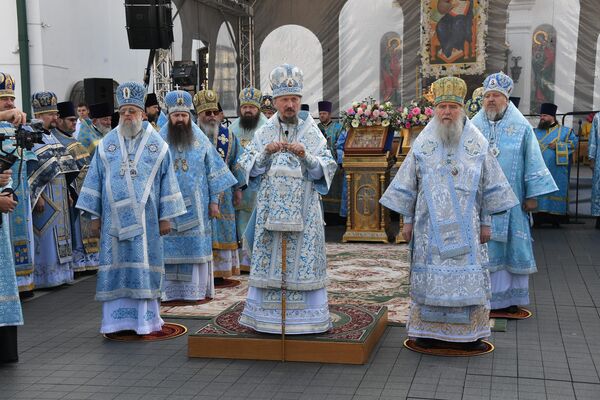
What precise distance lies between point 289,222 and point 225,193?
→ 9.79 feet

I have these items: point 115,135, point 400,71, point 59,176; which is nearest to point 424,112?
point 59,176

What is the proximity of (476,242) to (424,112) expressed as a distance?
5330mm

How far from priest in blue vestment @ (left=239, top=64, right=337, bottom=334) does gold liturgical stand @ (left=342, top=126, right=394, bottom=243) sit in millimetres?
4952

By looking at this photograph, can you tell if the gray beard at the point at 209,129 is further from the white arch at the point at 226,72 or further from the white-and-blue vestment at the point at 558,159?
the white arch at the point at 226,72

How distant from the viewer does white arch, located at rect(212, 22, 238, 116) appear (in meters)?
16.0

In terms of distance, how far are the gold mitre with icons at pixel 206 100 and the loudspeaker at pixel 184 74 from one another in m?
4.37

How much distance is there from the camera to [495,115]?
19.6ft

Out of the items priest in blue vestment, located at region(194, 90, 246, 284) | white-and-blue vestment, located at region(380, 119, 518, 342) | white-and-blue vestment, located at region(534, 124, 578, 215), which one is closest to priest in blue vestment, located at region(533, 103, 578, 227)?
white-and-blue vestment, located at region(534, 124, 578, 215)

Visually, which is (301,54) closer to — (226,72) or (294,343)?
(226,72)

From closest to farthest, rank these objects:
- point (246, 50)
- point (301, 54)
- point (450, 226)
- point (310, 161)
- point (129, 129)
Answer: point (310, 161) → point (450, 226) → point (129, 129) → point (301, 54) → point (246, 50)

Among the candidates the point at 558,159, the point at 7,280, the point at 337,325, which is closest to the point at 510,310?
the point at 337,325

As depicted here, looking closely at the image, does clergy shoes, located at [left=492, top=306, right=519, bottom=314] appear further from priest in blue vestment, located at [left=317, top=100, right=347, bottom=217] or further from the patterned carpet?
priest in blue vestment, located at [left=317, top=100, right=347, bottom=217]

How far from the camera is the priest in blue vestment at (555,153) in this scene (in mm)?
10789

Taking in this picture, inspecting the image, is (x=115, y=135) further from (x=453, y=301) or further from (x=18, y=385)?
(x=453, y=301)
